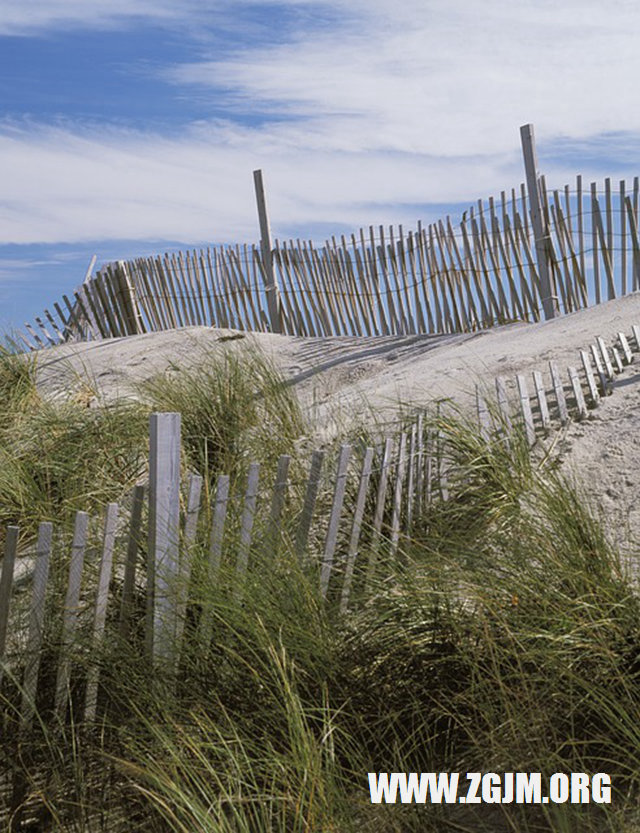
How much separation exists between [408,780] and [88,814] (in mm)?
914

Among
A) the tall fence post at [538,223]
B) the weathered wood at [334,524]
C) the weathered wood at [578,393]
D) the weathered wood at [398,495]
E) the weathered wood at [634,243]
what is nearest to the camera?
the weathered wood at [334,524]

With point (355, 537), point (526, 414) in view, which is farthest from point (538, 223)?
point (355, 537)

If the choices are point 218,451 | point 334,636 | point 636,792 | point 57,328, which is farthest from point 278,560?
point 57,328

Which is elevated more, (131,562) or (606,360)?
(606,360)

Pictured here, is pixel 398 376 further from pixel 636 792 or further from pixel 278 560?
pixel 636 792

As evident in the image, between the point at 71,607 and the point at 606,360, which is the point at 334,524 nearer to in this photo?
the point at 71,607

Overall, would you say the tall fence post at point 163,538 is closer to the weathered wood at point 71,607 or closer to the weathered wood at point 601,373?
the weathered wood at point 71,607

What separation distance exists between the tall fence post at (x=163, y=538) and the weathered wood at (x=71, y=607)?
224 millimetres

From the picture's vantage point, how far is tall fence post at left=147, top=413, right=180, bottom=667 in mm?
2934

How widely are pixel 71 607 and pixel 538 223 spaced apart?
7.25 meters

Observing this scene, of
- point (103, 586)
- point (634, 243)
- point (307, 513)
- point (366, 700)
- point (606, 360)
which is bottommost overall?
point (366, 700)

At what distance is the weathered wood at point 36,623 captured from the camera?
290 centimetres

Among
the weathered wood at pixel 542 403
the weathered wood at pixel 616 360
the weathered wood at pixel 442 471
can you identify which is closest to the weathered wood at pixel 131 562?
the weathered wood at pixel 442 471

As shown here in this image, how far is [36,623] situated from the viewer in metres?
2.96
